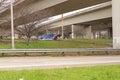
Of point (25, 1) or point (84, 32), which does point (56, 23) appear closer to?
point (84, 32)

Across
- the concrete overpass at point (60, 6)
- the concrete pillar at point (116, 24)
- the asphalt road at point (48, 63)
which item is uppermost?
the concrete overpass at point (60, 6)

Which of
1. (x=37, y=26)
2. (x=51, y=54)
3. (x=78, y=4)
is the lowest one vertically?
(x=51, y=54)

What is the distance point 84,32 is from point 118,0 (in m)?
51.5

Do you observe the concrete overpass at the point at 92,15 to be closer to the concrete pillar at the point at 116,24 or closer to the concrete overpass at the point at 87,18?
the concrete overpass at the point at 87,18

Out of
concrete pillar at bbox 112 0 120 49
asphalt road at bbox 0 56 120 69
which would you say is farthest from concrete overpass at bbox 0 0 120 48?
asphalt road at bbox 0 56 120 69

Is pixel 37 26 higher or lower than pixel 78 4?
lower

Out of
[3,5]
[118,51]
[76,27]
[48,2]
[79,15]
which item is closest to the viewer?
[118,51]

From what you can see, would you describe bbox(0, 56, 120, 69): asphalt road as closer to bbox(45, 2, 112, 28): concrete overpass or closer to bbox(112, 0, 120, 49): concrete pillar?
bbox(112, 0, 120, 49): concrete pillar

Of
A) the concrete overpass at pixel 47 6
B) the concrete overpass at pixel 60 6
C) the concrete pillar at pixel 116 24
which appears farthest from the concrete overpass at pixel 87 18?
the concrete pillar at pixel 116 24

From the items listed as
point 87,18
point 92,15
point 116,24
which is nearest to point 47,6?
point 116,24

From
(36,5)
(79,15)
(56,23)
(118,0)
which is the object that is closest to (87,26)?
(56,23)

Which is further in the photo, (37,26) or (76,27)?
(76,27)

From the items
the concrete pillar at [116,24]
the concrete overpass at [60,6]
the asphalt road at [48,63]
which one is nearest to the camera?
the asphalt road at [48,63]

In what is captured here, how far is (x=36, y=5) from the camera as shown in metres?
37.7
